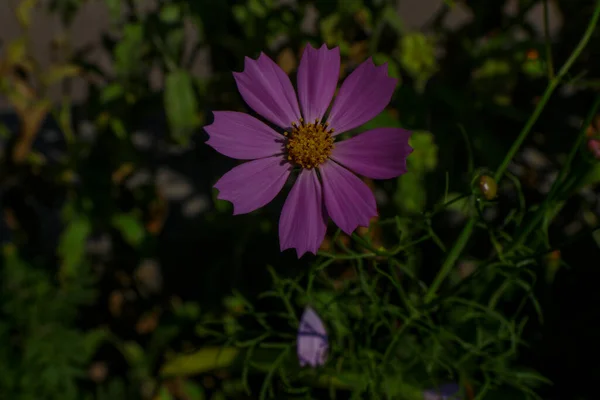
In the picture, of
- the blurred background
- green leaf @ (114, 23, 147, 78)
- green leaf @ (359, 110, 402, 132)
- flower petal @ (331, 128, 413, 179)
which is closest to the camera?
flower petal @ (331, 128, 413, 179)

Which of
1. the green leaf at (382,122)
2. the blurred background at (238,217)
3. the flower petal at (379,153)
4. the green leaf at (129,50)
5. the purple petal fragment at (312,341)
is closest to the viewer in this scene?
the flower petal at (379,153)

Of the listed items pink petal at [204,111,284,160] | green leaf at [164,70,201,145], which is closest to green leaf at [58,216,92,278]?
green leaf at [164,70,201,145]

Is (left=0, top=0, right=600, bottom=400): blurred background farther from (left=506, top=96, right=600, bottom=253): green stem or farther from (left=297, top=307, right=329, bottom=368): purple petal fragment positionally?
(left=506, top=96, right=600, bottom=253): green stem

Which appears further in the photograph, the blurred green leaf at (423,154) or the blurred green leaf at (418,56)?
the blurred green leaf at (418,56)

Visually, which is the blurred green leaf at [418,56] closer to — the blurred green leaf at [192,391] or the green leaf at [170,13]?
the green leaf at [170,13]

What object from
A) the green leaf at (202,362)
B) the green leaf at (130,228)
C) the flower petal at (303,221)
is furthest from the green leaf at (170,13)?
the flower petal at (303,221)

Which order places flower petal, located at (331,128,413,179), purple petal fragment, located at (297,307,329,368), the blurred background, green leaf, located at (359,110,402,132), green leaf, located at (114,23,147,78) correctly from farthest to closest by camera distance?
1. green leaf, located at (114,23,147,78)
2. the blurred background
3. green leaf, located at (359,110,402,132)
4. purple petal fragment, located at (297,307,329,368)
5. flower petal, located at (331,128,413,179)
